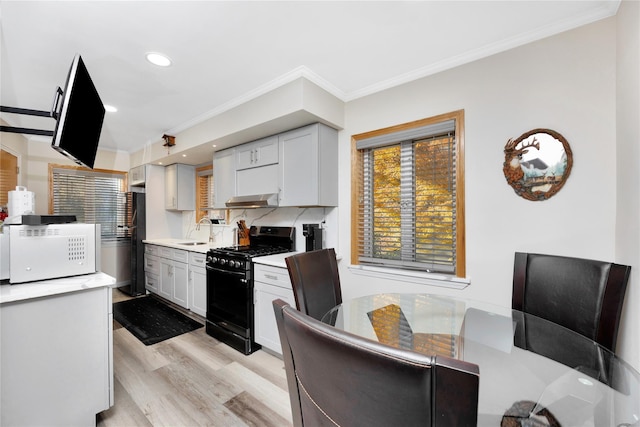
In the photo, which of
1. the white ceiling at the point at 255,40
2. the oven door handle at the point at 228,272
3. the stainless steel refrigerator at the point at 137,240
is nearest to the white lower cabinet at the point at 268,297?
the oven door handle at the point at 228,272

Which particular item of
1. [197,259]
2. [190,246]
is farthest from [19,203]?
[190,246]

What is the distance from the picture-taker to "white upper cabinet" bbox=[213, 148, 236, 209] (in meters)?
3.40

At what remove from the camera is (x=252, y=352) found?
8.64 feet

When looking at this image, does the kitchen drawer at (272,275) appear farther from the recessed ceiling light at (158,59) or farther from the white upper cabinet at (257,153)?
the recessed ceiling light at (158,59)

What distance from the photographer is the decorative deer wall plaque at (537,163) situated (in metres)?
1.74

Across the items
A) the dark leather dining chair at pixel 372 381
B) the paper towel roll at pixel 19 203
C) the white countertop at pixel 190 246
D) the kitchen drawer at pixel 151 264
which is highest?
the paper towel roll at pixel 19 203

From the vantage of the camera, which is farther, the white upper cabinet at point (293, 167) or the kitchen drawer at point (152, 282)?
the kitchen drawer at point (152, 282)

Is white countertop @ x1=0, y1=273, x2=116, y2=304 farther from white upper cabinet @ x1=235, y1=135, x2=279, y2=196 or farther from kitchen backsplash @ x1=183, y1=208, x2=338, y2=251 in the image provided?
kitchen backsplash @ x1=183, y1=208, x2=338, y2=251

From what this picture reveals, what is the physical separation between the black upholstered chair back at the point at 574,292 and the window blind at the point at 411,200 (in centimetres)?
55

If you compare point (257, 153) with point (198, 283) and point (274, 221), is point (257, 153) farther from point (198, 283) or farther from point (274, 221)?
point (198, 283)

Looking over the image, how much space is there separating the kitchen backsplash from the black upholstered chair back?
1.63 metres

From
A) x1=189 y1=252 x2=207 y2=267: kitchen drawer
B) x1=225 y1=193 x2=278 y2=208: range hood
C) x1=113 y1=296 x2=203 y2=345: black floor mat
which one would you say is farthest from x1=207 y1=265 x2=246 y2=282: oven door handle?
x1=113 y1=296 x2=203 y2=345: black floor mat

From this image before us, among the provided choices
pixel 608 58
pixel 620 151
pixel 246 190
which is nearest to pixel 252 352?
pixel 246 190

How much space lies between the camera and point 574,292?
1.47 metres
